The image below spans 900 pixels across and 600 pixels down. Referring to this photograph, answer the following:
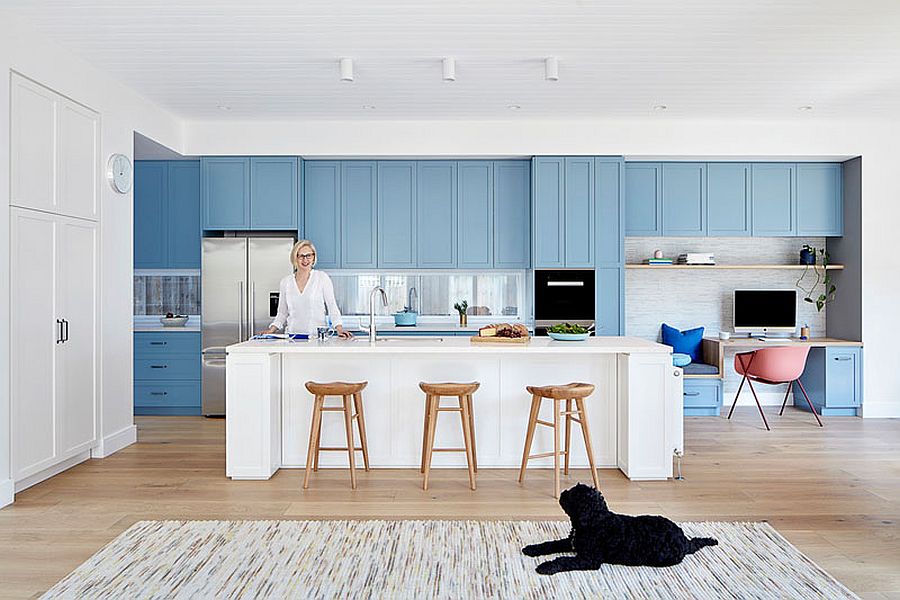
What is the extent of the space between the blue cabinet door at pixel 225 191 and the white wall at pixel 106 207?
0.73 metres

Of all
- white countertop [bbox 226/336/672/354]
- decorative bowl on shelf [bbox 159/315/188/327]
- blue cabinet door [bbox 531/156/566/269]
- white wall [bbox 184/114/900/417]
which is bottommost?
white countertop [bbox 226/336/672/354]

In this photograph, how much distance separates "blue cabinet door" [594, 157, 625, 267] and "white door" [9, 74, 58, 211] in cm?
458

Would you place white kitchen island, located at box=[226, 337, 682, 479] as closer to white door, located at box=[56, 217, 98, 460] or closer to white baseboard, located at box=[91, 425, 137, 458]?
white door, located at box=[56, 217, 98, 460]

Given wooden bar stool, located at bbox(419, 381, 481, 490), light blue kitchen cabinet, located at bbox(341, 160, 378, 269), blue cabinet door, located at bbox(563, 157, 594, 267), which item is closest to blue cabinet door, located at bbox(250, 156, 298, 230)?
A: light blue kitchen cabinet, located at bbox(341, 160, 378, 269)

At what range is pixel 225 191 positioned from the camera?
6.87 metres

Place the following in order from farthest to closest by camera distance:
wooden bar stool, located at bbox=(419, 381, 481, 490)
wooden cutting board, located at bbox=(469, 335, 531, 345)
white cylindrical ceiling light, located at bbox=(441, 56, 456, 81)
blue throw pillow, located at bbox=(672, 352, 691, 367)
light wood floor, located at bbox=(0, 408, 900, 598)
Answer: blue throw pillow, located at bbox=(672, 352, 691, 367) → white cylindrical ceiling light, located at bbox=(441, 56, 456, 81) → wooden cutting board, located at bbox=(469, 335, 531, 345) → wooden bar stool, located at bbox=(419, 381, 481, 490) → light wood floor, located at bbox=(0, 408, 900, 598)

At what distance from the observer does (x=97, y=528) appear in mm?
3643

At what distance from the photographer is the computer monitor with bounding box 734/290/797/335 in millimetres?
7281

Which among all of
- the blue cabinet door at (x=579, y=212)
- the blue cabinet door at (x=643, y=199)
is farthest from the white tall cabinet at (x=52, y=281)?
the blue cabinet door at (x=643, y=199)

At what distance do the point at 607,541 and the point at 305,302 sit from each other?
305 centimetres

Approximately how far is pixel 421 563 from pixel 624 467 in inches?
76.3

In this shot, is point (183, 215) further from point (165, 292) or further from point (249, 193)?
point (165, 292)

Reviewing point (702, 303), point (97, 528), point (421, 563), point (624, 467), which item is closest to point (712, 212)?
point (702, 303)

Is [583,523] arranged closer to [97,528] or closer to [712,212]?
[97,528]
